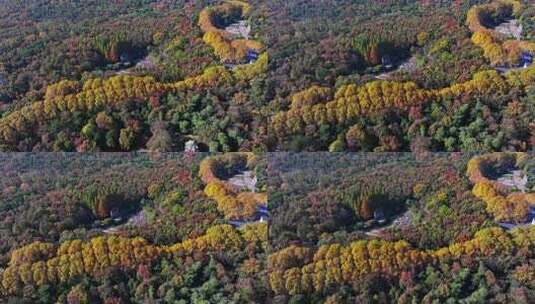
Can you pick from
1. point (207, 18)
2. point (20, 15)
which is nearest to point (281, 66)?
point (207, 18)

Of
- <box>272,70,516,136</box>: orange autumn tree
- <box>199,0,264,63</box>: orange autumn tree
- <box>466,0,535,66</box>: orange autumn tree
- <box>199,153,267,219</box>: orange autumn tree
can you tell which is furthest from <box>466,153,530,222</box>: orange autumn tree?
<box>199,0,264,63</box>: orange autumn tree

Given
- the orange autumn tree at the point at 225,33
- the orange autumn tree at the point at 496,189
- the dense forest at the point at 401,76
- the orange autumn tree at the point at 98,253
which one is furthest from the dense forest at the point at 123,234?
the orange autumn tree at the point at 496,189

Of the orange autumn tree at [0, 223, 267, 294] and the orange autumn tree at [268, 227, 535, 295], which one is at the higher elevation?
the orange autumn tree at [0, 223, 267, 294]

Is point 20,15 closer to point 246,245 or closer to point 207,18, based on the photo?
point 207,18

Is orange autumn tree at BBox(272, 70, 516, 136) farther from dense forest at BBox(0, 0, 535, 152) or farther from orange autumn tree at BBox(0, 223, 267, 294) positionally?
orange autumn tree at BBox(0, 223, 267, 294)

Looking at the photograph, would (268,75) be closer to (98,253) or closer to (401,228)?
(401,228)

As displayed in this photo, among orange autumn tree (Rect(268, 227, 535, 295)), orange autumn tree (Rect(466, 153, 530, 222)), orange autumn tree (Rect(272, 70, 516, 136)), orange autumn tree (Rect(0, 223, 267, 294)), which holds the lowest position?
orange autumn tree (Rect(268, 227, 535, 295))

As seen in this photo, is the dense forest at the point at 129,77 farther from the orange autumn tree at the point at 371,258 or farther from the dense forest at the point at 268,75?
the orange autumn tree at the point at 371,258
